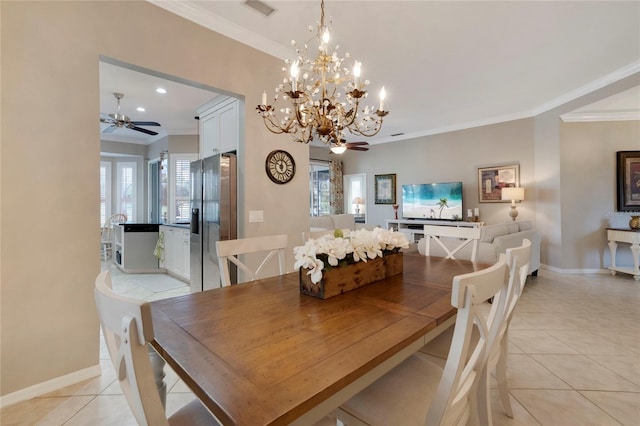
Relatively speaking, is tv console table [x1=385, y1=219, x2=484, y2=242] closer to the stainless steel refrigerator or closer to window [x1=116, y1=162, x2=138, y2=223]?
the stainless steel refrigerator

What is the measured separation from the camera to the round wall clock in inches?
121

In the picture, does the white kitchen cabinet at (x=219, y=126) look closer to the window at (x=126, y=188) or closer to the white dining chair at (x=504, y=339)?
the white dining chair at (x=504, y=339)

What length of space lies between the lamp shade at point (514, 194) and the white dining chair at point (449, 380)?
4.88 metres

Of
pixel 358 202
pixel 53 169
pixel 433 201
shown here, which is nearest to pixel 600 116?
pixel 433 201

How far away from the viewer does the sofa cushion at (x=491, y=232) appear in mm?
3529

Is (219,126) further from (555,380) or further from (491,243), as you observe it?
(555,380)

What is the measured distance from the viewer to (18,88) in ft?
5.78

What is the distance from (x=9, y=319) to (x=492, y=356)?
2773mm

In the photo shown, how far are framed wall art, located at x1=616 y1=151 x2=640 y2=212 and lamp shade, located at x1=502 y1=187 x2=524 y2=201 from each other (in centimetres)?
144

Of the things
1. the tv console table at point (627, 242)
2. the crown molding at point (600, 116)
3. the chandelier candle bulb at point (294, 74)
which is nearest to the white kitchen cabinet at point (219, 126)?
the chandelier candle bulb at point (294, 74)

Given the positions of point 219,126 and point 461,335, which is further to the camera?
point 219,126

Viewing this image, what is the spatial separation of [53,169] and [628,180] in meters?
7.52

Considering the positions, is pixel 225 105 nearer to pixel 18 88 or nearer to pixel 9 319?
pixel 18 88

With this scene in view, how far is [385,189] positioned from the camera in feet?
25.3
